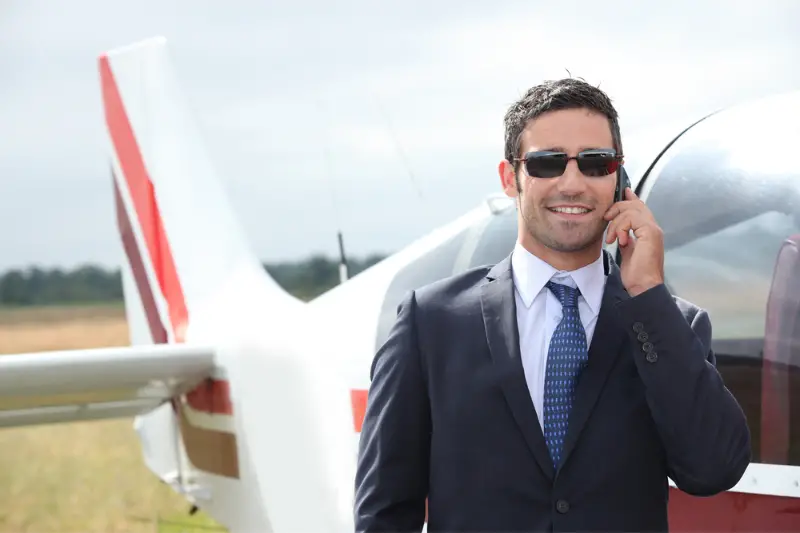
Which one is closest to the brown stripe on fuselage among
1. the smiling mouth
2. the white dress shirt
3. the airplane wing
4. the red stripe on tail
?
the airplane wing

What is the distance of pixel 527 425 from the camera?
146 cm

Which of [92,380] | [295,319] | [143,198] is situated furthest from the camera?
[143,198]

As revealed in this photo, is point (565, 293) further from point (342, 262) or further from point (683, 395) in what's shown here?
point (342, 262)

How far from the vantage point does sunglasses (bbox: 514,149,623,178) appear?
1.49 m

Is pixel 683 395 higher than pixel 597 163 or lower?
lower

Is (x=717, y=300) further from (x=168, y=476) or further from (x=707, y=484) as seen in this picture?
(x=168, y=476)

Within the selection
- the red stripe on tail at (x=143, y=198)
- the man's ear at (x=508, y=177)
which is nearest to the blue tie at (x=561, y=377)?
the man's ear at (x=508, y=177)

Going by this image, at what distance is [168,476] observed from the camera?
16.5 feet

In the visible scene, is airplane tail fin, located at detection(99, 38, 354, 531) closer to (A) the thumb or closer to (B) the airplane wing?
(B) the airplane wing

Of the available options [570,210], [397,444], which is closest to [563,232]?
[570,210]

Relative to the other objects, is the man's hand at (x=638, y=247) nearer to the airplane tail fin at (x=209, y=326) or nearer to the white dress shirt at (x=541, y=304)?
the white dress shirt at (x=541, y=304)

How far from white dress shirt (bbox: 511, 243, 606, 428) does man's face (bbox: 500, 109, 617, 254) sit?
0.05 m

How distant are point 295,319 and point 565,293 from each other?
2343mm

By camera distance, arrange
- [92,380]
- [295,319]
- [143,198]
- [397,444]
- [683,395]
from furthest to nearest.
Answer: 1. [143,198]
2. [92,380]
3. [295,319]
4. [397,444]
5. [683,395]
